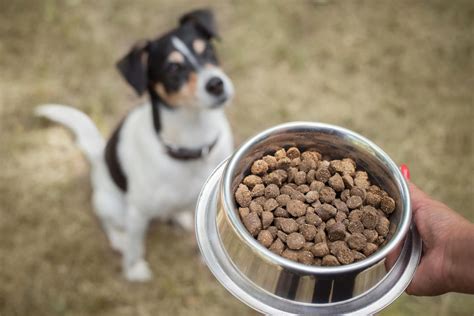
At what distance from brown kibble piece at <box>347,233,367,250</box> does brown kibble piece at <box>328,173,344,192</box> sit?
0.54ft

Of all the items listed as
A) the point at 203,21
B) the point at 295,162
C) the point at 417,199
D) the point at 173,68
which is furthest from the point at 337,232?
the point at 203,21

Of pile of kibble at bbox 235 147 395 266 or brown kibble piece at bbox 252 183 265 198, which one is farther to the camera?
brown kibble piece at bbox 252 183 265 198

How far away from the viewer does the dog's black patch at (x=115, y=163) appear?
2.41m

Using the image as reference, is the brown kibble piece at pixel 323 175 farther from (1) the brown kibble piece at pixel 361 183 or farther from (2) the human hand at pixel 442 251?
(2) the human hand at pixel 442 251

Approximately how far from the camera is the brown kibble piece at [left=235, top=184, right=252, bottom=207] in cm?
138

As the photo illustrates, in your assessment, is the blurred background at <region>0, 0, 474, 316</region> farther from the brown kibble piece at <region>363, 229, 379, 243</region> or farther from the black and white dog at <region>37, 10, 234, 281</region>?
the brown kibble piece at <region>363, 229, 379, 243</region>

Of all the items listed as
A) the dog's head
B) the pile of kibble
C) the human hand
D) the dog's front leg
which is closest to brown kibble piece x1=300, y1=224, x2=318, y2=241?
the pile of kibble

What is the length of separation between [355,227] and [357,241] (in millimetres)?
51

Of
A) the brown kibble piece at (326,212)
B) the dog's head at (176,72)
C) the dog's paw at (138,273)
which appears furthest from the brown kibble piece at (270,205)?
the dog's paw at (138,273)

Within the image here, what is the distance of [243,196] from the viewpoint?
1.38 metres

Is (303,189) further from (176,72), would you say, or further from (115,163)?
(115,163)

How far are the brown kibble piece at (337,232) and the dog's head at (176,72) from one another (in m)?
1.02

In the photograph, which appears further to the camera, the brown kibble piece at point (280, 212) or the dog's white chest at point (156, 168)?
the dog's white chest at point (156, 168)

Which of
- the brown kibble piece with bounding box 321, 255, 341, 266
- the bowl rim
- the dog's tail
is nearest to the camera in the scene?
the bowl rim
